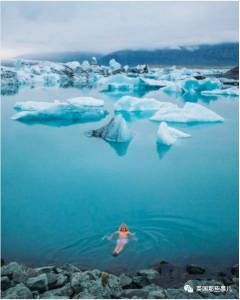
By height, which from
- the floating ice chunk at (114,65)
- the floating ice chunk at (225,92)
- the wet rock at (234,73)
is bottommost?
the floating ice chunk at (225,92)

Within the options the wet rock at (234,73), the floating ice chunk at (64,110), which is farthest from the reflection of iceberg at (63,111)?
the wet rock at (234,73)

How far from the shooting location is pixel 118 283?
2.26 meters

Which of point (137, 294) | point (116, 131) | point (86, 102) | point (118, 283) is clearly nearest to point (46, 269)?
point (118, 283)

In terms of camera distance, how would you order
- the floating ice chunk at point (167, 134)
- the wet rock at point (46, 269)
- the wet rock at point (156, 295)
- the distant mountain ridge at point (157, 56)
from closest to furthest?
the wet rock at point (156, 295) → the wet rock at point (46, 269) → the floating ice chunk at point (167, 134) → the distant mountain ridge at point (157, 56)

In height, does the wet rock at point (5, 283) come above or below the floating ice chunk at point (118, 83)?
below

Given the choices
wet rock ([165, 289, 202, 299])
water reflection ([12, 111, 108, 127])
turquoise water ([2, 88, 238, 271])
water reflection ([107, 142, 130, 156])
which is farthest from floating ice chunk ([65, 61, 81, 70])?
wet rock ([165, 289, 202, 299])

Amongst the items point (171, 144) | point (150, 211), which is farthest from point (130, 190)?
point (171, 144)

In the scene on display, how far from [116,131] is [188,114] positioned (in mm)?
404

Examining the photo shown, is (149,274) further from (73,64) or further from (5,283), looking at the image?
(73,64)

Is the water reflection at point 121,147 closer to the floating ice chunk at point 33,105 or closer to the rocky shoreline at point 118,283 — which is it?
the floating ice chunk at point 33,105

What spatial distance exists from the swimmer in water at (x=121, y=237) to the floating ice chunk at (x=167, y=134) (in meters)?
0.49

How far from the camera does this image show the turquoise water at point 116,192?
2365mm

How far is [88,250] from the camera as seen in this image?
2340mm

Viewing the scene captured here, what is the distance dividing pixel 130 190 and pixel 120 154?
0.67 feet
